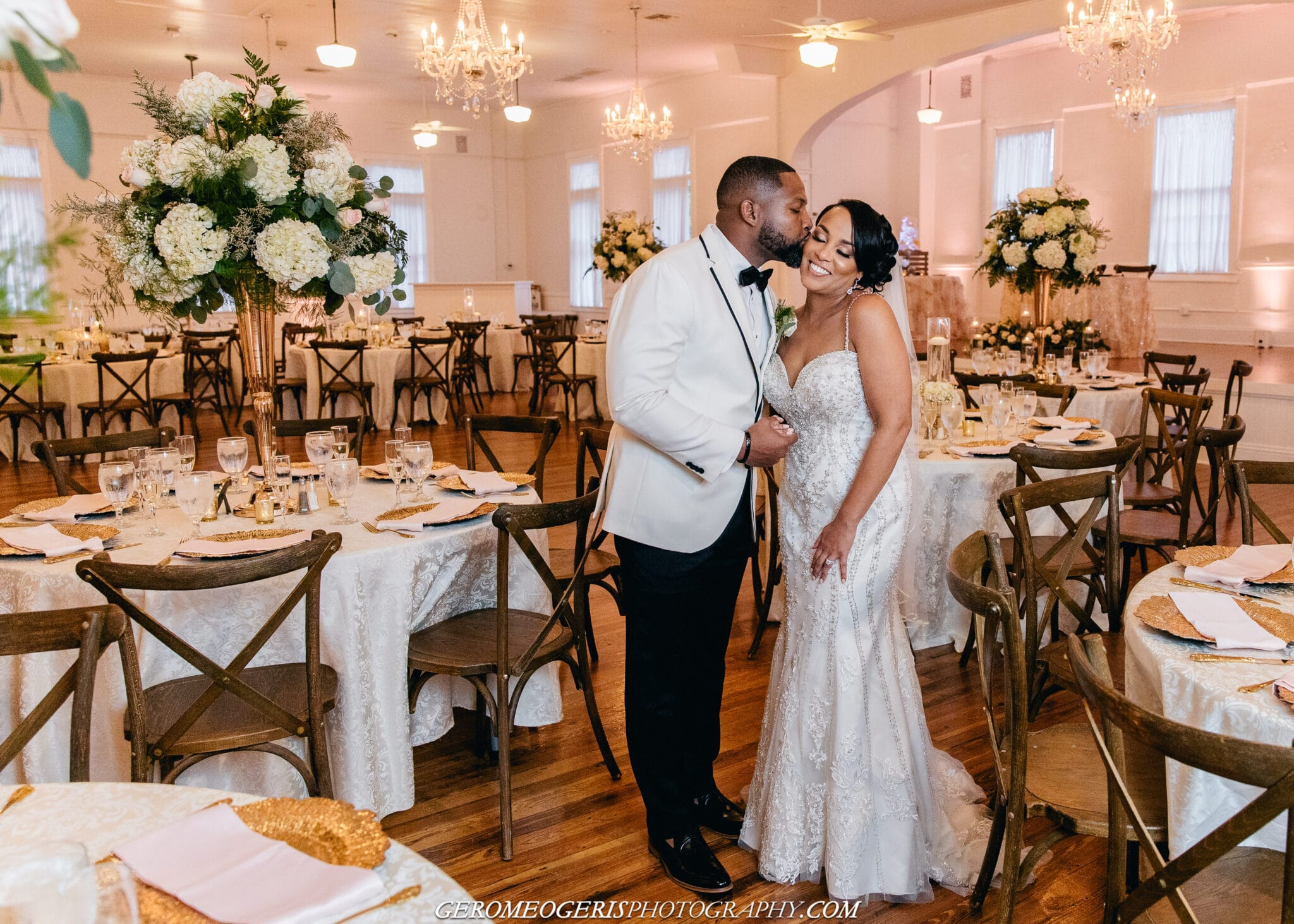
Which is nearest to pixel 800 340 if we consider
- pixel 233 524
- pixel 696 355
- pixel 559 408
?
pixel 696 355

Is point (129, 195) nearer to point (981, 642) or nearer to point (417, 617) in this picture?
point (417, 617)

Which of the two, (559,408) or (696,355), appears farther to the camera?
(559,408)

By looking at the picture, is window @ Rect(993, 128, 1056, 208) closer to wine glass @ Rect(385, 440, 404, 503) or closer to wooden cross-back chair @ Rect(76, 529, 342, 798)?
wine glass @ Rect(385, 440, 404, 503)

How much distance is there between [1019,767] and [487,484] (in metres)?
1.92

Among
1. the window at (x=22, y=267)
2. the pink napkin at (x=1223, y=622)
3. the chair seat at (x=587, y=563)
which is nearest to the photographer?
the window at (x=22, y=267)

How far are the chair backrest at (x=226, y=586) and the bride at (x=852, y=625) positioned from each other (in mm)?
1180

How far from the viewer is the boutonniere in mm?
2852

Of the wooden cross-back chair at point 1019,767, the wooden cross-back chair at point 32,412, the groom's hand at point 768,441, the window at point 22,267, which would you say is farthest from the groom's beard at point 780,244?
the wooden cross-back chair at point 32,412

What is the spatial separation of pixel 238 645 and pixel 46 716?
1176 millimetres

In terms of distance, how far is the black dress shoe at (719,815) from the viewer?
9.89ft

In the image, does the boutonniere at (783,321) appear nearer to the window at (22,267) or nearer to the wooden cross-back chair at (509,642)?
the wooden cross-back chair at (509,642)

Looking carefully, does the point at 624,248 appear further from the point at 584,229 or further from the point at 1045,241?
the point at 584,229

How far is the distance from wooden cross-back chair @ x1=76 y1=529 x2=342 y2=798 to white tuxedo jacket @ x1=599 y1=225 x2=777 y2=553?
74cm

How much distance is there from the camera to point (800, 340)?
9.33 ft
